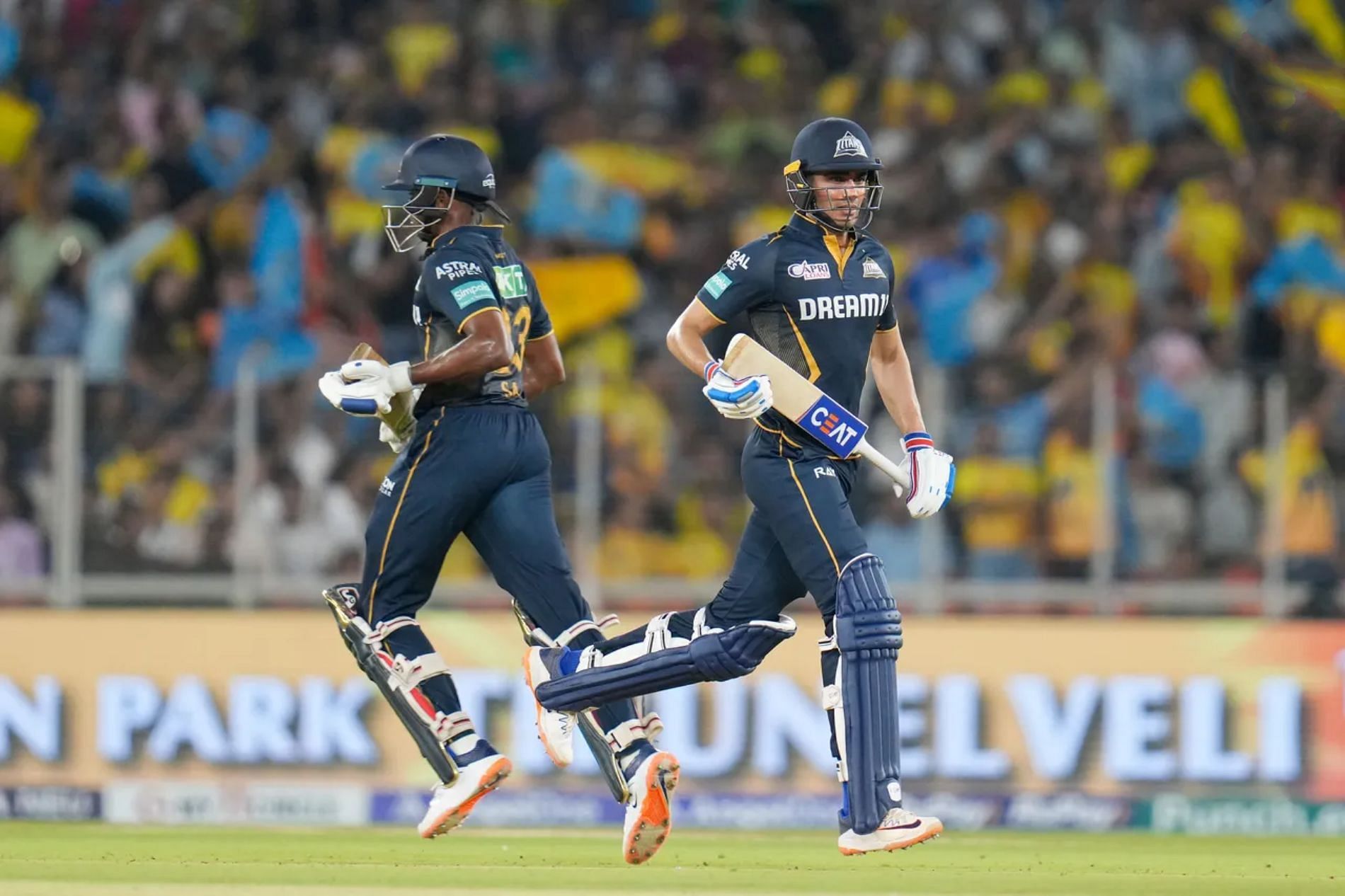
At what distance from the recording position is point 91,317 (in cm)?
1352

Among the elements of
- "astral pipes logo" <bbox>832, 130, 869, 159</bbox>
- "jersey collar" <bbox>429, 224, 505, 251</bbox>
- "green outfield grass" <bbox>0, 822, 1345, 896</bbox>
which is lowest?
"green outfield grass" <bbox>0, 822, 1345, 896</bbox>

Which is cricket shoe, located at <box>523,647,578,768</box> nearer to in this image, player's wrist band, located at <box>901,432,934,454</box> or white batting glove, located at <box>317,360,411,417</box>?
white batting glove, located at <box>317,360,411,417</box>

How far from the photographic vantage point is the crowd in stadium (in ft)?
38.6

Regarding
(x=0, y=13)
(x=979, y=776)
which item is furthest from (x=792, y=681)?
(x=0, y=13)

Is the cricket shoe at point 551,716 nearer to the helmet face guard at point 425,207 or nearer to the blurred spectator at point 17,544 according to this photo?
the helmet face guard at point 425,207

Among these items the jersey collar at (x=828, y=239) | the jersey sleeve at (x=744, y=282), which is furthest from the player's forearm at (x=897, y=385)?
the jersey sleeve at (x=744, y=282)

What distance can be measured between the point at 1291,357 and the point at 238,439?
5.59 meters

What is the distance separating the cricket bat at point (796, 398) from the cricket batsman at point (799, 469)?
62 mm

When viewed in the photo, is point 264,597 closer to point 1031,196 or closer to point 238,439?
point 238,439

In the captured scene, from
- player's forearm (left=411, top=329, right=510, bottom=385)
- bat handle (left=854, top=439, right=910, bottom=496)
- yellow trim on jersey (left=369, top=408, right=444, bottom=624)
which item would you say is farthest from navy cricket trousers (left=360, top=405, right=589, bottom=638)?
bat handle (left=854, top=439, right=910, bottom=496)

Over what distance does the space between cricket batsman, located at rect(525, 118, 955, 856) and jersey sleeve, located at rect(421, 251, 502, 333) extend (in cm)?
69

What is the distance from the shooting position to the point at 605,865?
8.55 metres

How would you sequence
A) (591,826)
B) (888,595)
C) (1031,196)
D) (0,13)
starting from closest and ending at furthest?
(888,595)
(591,826)
(1031,196)
(0,13)

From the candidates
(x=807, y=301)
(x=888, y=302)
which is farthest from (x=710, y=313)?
(x=888, y=302)
